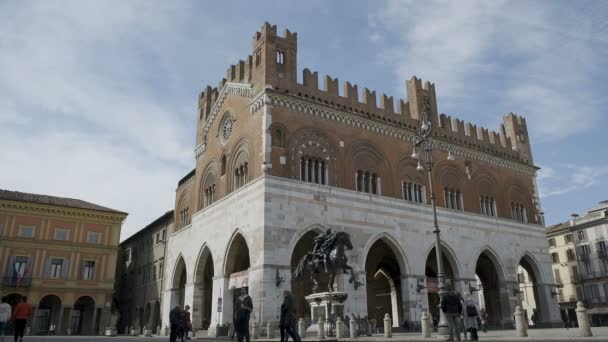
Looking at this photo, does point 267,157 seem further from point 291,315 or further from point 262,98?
point 291,315

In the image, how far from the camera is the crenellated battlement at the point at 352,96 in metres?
23.1

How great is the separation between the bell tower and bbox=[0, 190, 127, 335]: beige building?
62.7 feet

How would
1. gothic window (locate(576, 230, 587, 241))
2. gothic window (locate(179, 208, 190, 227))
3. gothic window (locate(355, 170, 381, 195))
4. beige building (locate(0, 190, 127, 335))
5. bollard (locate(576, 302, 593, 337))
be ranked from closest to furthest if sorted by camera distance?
1. bollard (locate(576, 302, 593, 337))
2. gothic window (locate(355, 170, 381, 195))
3. gothic window (locate(179, 208, 190, 227))
4. beige building (locate(0, 190, 127, 335))
5. gothic window (locate(576, 230, 587, 241))

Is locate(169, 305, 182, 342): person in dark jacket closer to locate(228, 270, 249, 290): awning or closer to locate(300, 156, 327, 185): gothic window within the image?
locate(228, 270, 249, 290): awning

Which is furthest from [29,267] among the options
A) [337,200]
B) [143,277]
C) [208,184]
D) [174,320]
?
[174,320]

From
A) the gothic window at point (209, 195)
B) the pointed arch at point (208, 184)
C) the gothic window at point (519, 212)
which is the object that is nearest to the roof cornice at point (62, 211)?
the pointed arch at point (208, 184)

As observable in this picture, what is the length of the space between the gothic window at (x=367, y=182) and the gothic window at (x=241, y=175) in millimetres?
5297

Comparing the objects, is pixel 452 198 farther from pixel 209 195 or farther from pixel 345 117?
pixel 209 195

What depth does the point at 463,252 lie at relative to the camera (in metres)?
26.0

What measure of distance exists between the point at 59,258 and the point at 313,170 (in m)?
21.4

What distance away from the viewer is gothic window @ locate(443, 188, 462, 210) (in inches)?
1055

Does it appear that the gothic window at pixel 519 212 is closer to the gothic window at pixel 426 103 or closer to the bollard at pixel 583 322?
the gothic window at pixel 426 103

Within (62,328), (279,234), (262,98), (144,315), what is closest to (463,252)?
(279,234)

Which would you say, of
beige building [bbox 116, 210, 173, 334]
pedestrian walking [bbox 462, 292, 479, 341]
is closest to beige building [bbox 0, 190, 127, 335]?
beige building [bbox 116, 210, 173, 334]
